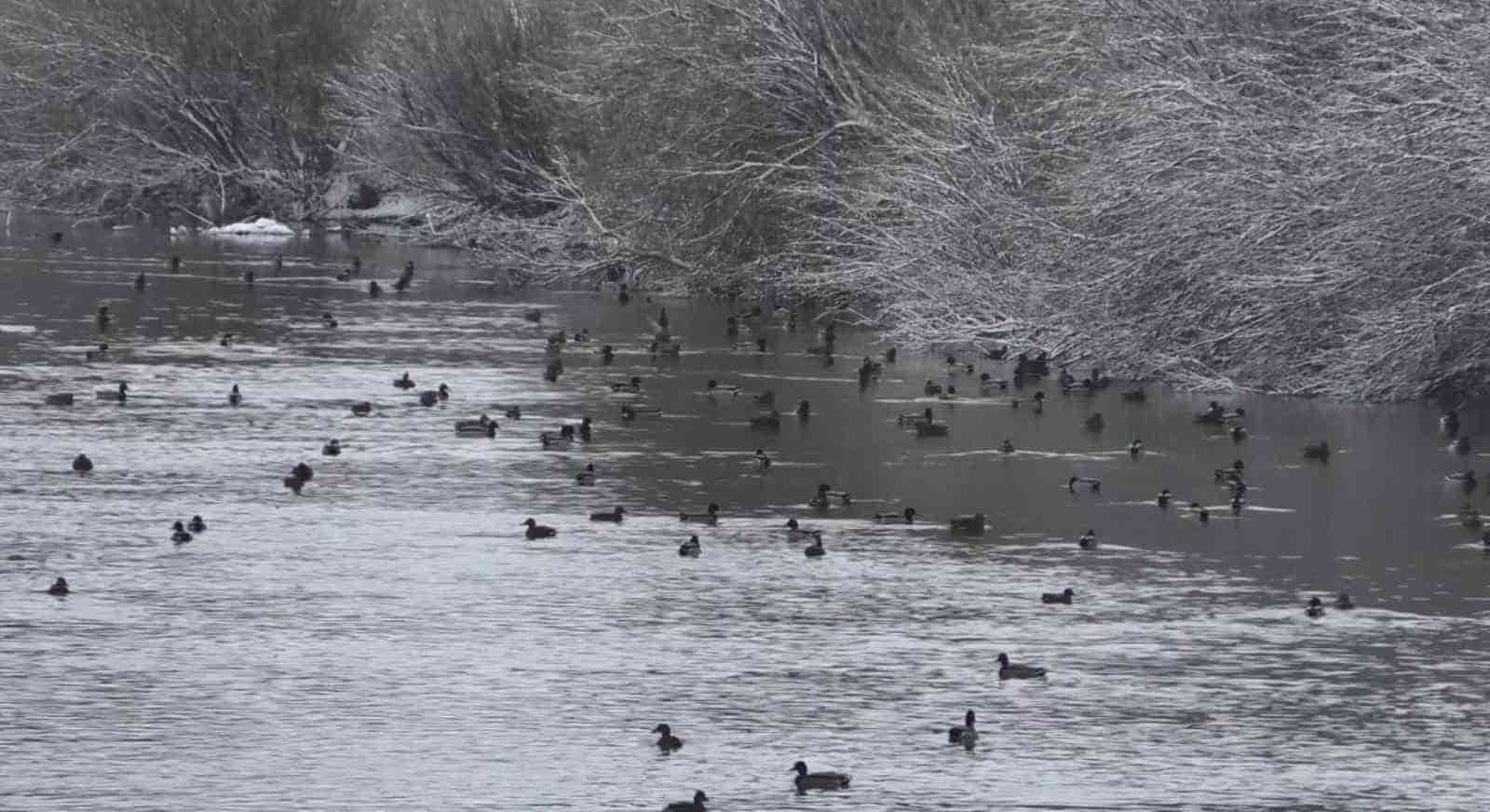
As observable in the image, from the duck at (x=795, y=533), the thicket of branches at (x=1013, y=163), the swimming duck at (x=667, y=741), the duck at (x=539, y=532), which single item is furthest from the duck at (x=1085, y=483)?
the swimming duck at (x=667, y=741)

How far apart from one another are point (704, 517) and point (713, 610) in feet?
11.1

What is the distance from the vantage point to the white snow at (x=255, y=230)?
180 feet

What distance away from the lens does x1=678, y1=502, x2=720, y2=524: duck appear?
18.8 metres

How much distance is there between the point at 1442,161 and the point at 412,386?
34.4 ft

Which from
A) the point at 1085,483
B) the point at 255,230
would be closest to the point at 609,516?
the point at 1085,483

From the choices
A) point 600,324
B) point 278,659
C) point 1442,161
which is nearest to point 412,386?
point 600,324

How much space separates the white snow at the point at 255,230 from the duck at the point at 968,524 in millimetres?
38043

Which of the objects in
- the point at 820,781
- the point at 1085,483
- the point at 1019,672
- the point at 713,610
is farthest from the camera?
the point at 1085,483

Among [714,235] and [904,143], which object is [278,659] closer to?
[904,143]

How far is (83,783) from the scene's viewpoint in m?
11.5

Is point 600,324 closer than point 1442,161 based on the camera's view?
No

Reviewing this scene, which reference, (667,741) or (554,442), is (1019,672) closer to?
(667,741)

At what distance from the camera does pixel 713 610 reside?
51.1 ft

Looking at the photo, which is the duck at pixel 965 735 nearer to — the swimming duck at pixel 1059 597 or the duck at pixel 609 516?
the swimming duck at pixel 1059 597
